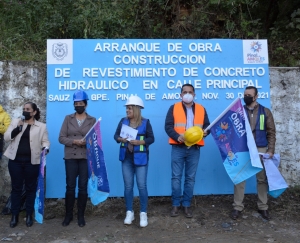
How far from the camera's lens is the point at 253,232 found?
5.14 m

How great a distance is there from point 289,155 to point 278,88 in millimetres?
1182

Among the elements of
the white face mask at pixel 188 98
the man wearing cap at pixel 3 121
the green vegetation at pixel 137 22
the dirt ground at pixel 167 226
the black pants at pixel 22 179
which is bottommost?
the dirt ground at pixel 167 226

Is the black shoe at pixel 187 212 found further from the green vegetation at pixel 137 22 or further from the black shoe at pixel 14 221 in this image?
the green vegetation at pixel 137 22

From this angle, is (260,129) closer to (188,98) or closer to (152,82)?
(188,98)

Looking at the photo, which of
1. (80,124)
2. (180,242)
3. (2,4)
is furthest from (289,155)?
(2,4)

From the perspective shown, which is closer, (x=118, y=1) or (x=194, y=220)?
(x=194, y=220)

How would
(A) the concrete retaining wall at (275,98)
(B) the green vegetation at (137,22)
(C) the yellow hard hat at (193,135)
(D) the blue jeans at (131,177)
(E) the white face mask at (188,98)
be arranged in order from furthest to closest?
(B) the green vegetation at (137,22) → (A) the concrete retaining wall at (275,98) → (E) the white face mask at (188,98) → (D) the blue jeans at (131,177) → (C) the yellow hard hat at (193,135)

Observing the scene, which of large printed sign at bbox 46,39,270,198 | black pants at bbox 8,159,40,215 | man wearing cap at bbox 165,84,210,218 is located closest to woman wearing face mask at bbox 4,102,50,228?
black pants at bbox 8,159,40,215

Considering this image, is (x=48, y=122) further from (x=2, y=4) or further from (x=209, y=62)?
(x=2, y=4)

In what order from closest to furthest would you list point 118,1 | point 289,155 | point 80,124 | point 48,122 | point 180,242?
point 180,242, point 80,124, point 48,122, point 289,155, point 118,1

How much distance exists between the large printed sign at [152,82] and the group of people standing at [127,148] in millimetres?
734

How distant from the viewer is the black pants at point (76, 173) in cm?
513

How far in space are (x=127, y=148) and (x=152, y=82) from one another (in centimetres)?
150

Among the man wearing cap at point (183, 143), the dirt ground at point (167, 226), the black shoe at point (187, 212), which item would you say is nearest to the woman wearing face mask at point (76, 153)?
the dirt ground at point (167, 226)
